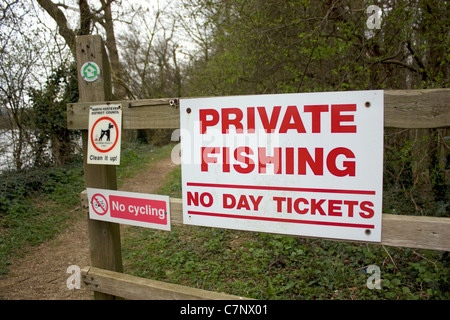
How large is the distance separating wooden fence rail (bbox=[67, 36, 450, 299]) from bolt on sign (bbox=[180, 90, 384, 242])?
86mm

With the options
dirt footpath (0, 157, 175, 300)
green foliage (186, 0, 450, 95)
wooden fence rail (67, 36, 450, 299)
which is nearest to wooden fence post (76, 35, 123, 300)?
wooden fence rail (67, 36, 450, 299)

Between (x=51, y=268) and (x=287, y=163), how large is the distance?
4.04m

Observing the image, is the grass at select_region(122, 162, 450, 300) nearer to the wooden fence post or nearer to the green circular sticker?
the wooden fence post

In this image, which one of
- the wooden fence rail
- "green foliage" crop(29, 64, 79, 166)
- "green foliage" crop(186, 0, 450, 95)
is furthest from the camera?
"green foliage" crop(29, 64, 79, 166)

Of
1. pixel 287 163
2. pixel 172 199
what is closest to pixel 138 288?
pixel 172 199

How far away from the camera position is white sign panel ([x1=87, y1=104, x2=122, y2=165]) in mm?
2223

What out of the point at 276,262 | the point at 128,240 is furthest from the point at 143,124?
the point at 128,240

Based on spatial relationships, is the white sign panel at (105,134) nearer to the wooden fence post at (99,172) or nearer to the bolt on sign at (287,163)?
the wooden fence post at (99,172)

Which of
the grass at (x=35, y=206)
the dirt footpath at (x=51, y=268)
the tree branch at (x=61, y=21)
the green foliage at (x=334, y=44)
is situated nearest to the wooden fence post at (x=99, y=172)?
the dirt footpath at (x=51, y=268)

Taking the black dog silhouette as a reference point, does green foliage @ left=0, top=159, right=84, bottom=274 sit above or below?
below

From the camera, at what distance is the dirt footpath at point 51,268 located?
369 cm

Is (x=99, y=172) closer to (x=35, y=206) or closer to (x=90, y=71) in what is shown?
(x=90, y=71)

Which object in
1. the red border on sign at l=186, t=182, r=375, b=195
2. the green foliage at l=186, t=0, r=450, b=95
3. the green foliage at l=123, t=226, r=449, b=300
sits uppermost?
the green foliage at l=186, t=0, r=450, b=95

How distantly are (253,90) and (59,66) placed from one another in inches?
203
